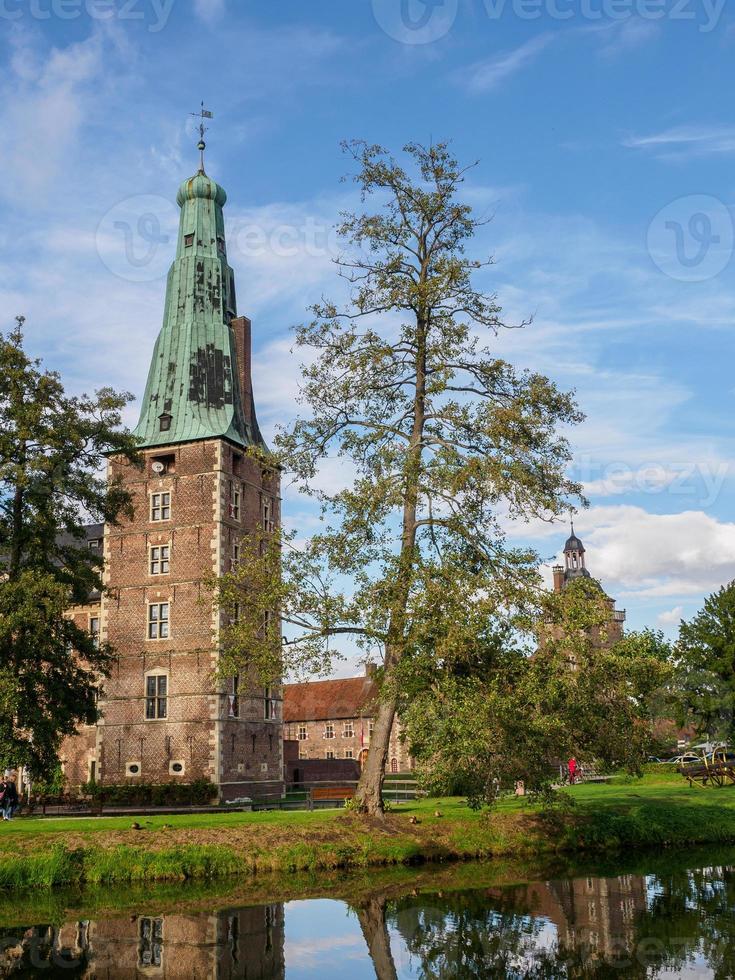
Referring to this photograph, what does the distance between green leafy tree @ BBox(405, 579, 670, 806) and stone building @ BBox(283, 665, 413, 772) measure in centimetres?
5066

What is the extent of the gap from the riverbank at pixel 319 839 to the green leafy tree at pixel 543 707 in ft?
6.30

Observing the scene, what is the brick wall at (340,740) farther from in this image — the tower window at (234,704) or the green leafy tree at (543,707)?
the green leafy tree at (543,707)

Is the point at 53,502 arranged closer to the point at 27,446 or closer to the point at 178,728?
the point at 27,446

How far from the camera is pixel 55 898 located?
1898cm

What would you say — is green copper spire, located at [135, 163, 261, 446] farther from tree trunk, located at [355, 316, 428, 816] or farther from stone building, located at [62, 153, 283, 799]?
tree trunk, located at [355, 316, 428, 816]

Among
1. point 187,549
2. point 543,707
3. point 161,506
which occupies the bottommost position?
point 543,707

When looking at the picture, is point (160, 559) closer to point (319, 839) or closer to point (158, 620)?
point (158, 620)

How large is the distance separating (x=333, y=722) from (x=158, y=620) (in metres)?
34.4

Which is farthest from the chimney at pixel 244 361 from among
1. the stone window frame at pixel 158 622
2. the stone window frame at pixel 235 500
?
the stone window frame at pixel 158 622

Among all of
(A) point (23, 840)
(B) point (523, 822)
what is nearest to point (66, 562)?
(A) point (23, 840)

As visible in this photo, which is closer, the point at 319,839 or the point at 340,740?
the point at 319,839

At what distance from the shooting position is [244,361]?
4978cm

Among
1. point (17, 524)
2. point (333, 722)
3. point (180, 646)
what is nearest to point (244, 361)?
point (180, 646)

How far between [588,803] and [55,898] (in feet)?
58.0
